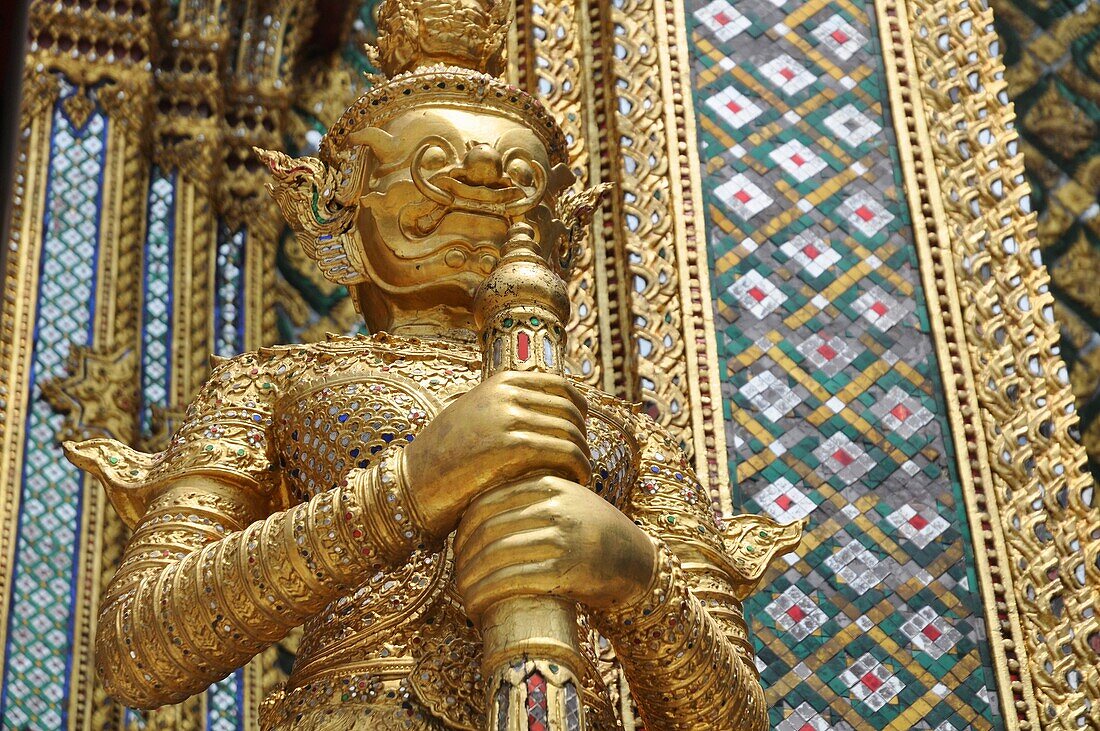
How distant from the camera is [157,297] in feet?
22.0

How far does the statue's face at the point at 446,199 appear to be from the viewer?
3324mm

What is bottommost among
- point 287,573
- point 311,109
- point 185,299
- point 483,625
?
point 483,625

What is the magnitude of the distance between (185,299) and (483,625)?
13.7 feet

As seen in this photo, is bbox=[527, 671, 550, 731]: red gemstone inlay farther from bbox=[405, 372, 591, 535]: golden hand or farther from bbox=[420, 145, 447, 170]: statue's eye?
bbox=[420, 145, 447, 170]: statue's eye

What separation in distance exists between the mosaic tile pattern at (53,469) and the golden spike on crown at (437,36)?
2.76m

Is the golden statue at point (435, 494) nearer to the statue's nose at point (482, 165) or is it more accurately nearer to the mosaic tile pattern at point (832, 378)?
the statue's nose at point (482, 165)

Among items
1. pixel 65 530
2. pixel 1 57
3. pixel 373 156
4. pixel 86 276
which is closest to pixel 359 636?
pixel 373 156

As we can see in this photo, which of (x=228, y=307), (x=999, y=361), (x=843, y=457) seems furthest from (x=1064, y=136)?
(x=228, y=307)

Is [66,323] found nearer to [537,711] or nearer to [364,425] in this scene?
[364,425]

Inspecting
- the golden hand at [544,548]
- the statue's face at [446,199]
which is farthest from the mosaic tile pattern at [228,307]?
the golden hand at [544,548]

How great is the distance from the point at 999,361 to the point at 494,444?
69.5 inches

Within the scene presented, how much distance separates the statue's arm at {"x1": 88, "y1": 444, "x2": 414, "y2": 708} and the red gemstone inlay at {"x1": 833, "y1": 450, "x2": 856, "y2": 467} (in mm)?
1381

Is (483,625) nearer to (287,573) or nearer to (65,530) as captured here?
(287,573)

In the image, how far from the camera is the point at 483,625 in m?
2.71
